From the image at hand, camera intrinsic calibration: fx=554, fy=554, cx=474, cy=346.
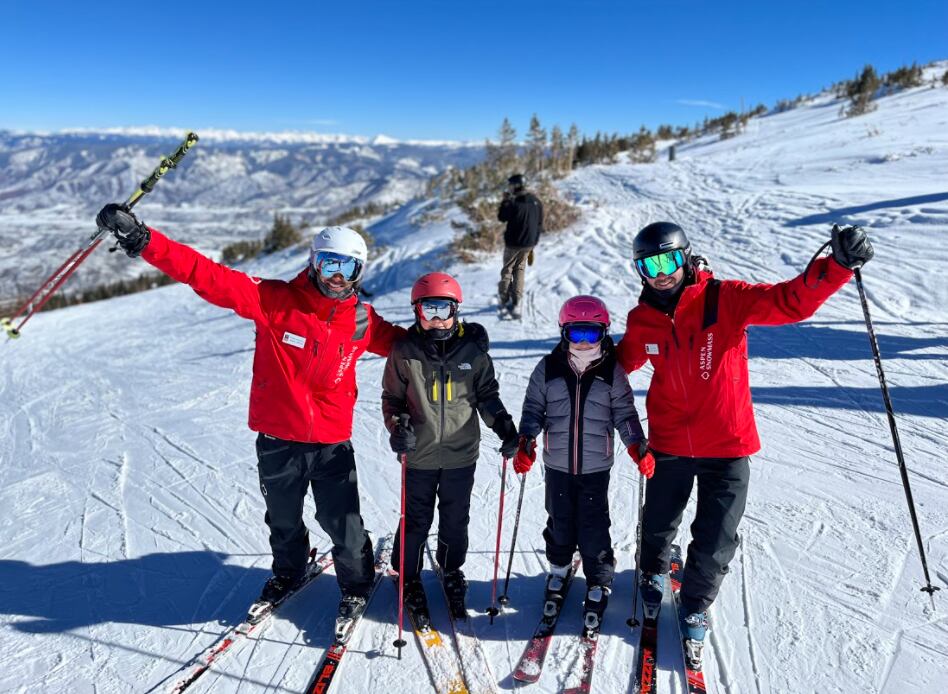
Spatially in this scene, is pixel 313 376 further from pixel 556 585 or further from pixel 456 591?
pixel 556 585

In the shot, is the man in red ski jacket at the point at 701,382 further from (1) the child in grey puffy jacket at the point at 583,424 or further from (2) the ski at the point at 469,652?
(2) the ski at the point at 469,652

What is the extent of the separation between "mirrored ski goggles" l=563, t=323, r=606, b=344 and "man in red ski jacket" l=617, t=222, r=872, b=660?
0.21 metres

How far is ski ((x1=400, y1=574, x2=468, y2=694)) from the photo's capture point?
286 cm

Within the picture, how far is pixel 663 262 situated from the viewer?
2.87 m

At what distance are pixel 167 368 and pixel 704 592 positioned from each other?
9588 millimetres

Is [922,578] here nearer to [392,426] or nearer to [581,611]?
[581,611]

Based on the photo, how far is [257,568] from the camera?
3900 mm

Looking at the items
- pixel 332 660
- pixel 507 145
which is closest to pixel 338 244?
pixel 332 660

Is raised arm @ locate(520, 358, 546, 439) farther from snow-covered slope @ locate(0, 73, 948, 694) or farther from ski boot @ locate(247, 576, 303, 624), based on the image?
ski boot @ locate(247, 576, 303, 624)

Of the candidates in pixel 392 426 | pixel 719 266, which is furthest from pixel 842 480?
pixel 719 266

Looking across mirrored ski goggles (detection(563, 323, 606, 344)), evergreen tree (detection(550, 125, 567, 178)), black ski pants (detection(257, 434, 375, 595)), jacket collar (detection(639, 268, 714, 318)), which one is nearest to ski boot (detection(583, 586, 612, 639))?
black ski pants (detection(257, 434, 375, 595))

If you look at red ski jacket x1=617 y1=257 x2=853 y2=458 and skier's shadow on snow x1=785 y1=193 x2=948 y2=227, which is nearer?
red ski jacket x1=617 y1=257 x2=853 y2=458

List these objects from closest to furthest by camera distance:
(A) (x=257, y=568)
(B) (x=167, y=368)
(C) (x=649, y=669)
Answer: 1. (C) (x=649, y=669)
2. (A) (x=257, y=568)
3. (B) (x=167, y=368)

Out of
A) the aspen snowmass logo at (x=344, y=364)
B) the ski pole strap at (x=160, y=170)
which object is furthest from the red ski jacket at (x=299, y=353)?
the ski pole strap at (x=160, y=170)
